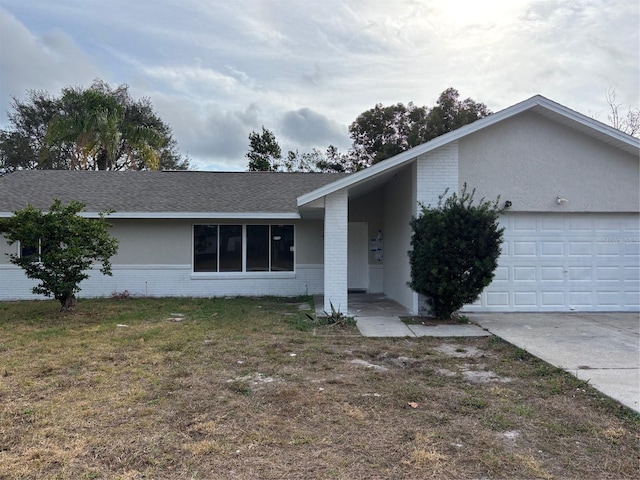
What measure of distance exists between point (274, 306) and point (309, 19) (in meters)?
7.82

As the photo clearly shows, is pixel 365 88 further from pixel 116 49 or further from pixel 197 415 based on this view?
pixel 197 415

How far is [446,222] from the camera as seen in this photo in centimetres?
823

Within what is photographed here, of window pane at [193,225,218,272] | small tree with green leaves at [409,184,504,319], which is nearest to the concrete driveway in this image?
small tree with green leaves at [409,184,504,319]

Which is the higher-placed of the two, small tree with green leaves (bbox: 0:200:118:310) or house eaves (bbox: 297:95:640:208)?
house eaves (bbox: 297:95:640:208)

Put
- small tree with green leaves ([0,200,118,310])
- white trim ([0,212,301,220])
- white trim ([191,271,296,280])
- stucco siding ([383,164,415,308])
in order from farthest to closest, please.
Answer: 1. white trim ([191,271,296,280])
2. white trim ([0,212,301,220])
3. stucco siding ([383,164,415,308])
4. small tree with green leaves ([0,200,118,310])

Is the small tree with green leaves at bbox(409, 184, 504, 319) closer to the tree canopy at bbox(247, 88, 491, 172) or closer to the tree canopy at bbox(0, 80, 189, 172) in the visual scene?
the tree canopy at bbox(0, 80, 189, 172)

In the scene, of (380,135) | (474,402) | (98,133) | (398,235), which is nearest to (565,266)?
(398,235)

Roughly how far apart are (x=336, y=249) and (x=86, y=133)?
52.4 feet

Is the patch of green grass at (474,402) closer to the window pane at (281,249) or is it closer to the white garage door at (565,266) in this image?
the white garage door at (565,266)

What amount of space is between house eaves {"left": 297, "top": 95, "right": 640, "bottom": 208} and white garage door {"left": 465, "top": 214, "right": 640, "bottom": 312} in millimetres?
1911

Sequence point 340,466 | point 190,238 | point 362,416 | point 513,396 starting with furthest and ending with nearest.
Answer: point 190,238 < point 513,396 < point 362,416 < point 340,466

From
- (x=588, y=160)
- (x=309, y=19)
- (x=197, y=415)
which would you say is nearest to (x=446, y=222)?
(x=588, y=160)

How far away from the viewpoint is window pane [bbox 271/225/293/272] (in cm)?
1293

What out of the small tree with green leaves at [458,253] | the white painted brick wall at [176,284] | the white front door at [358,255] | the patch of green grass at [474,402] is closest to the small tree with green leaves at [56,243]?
the white painted brick wall at [176,284]
